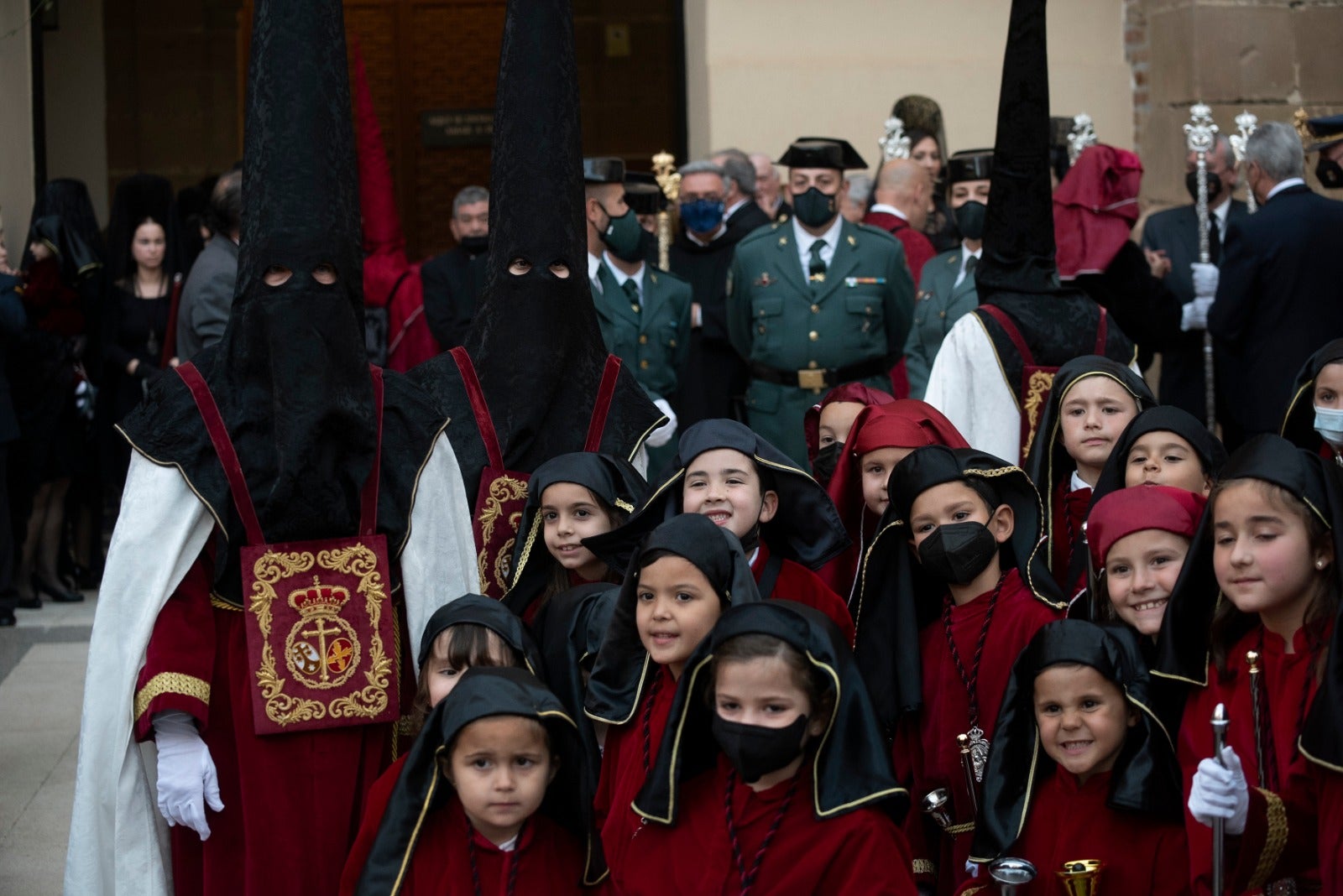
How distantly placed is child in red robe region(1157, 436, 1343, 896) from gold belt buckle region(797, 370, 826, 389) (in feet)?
13.4

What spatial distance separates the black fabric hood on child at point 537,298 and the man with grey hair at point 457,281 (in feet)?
13.1

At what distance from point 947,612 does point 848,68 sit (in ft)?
23.8

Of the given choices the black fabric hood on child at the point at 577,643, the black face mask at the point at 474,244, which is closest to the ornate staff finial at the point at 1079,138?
the black face mask at the point at 474,244

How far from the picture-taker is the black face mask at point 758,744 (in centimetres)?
397

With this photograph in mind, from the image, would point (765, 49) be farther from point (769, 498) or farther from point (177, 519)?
point (177, 519)

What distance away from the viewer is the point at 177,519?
181 inches

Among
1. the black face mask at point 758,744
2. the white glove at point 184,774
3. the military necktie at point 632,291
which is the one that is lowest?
the white glove at point 184,774

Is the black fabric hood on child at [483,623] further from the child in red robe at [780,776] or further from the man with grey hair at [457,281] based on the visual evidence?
the man with grey hair at [457,281]

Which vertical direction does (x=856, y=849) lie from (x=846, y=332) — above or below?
below

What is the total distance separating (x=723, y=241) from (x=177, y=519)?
5.53m

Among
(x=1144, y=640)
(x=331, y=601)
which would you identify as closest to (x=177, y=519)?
(x=331, y=601)

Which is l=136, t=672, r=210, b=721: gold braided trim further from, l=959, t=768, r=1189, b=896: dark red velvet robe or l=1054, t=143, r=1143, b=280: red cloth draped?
l=1054, t=143, r=1143, b=280: red cloth draped

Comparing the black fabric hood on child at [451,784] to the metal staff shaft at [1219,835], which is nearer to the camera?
the metal staff shaft at [1219,835]

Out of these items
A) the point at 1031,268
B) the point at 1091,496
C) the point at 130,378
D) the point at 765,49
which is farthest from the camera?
the point at 765,49
